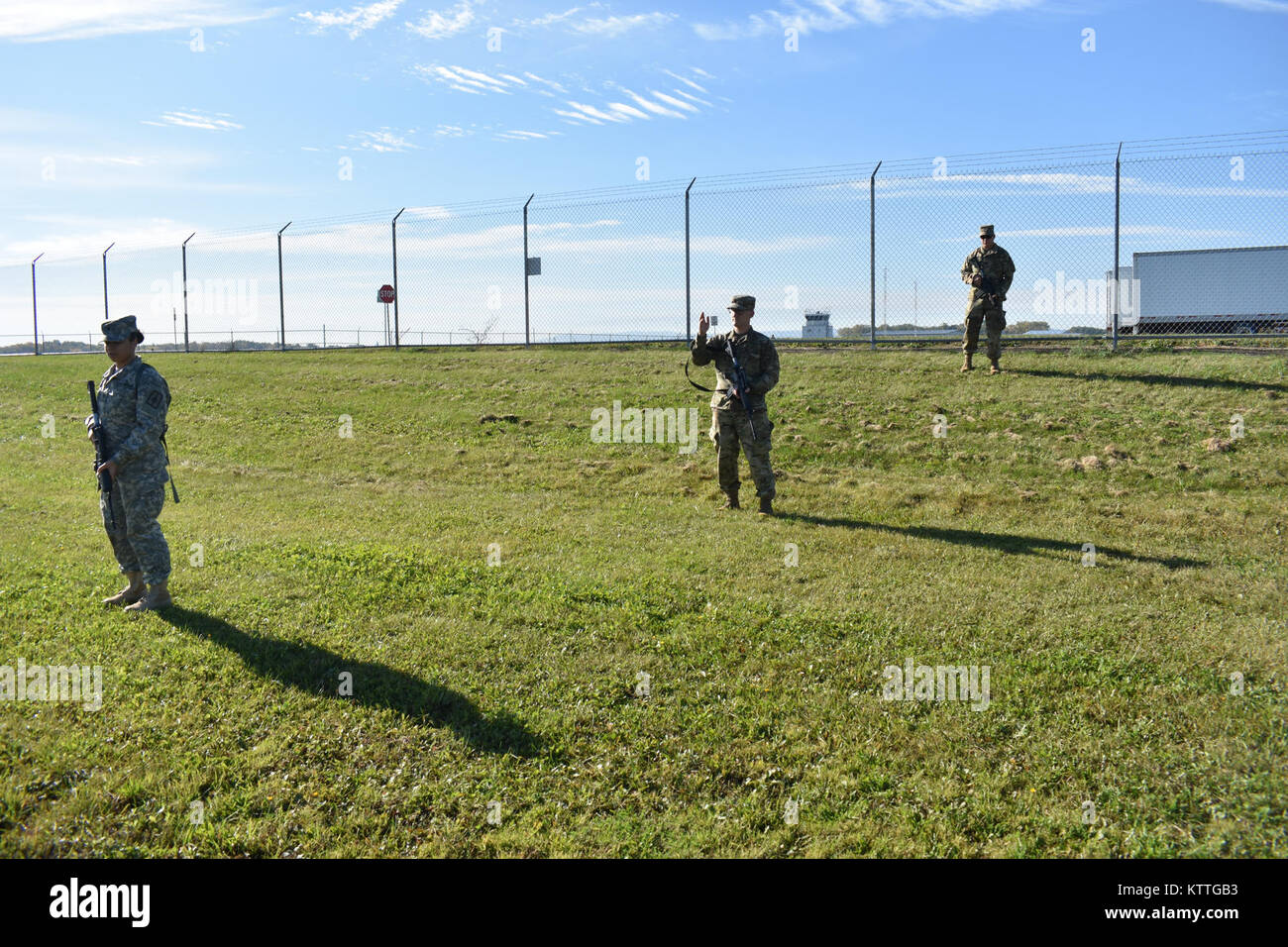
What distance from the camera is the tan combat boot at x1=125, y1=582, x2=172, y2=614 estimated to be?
6.78 meters

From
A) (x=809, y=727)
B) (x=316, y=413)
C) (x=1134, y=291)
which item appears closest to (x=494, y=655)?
(x=809, y=727)

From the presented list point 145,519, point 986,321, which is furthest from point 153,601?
point 986,321

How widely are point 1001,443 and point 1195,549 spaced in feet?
12.8

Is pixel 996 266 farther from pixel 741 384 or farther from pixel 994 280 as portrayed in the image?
pixel 741 384

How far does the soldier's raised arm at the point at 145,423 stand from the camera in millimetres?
6621

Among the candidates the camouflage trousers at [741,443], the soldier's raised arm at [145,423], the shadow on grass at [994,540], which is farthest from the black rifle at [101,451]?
the shadow on grass at [994,540]

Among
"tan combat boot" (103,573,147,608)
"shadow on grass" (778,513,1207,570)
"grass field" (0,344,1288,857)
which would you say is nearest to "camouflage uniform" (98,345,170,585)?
"tan combat boot" (103,573,147,608)

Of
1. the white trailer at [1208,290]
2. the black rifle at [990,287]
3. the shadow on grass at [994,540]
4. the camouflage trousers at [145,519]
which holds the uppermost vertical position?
the white trailer at [1208,290]

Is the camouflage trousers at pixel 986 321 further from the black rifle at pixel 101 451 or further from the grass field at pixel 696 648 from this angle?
the black rifle at pixel 101 451

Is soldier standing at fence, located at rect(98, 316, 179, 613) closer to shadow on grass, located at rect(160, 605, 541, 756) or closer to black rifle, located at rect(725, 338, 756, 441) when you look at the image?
shadow on grass, located at rect(160, 605, 541, 756)

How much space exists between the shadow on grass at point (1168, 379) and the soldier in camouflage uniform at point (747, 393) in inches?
276

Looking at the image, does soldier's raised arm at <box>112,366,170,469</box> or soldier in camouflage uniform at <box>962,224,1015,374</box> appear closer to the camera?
soldier's raised arm at <box>112,366,170,469</box>

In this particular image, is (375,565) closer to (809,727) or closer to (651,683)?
(651,683)
